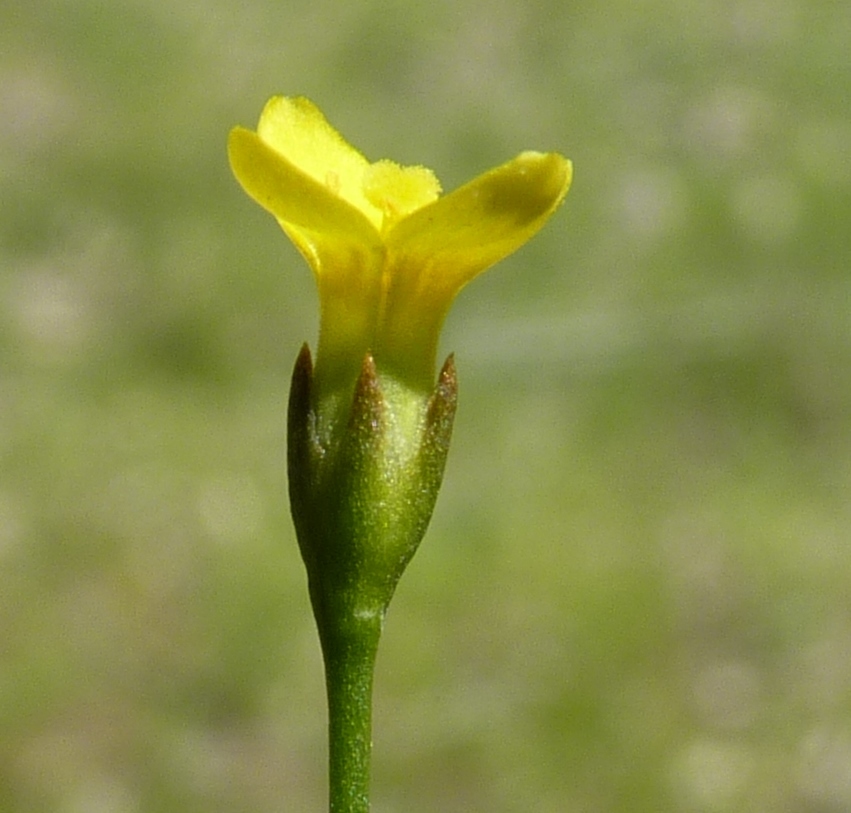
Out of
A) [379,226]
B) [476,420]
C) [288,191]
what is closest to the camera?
[288,191]

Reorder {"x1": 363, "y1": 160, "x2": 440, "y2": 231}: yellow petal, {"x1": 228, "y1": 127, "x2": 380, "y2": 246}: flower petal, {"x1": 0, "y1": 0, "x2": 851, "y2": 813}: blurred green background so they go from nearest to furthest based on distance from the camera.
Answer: {"x1": 228, "y1": 127, "x2": 380, "y2": 246}: flower petal < {"x1": 363, "y1": 160, "x2": 440, "y2": 231}: yellow petal < {"x1": 0, "y1": 0, "x2": 851, "y2": 813}: blurred green background

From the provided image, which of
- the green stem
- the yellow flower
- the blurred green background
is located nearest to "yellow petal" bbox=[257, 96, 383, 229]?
the yellow flower

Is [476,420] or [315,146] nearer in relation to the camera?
[315,146]

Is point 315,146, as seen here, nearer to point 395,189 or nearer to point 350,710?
point 395,189

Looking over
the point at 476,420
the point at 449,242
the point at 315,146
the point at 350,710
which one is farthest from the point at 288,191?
the point at 476,420

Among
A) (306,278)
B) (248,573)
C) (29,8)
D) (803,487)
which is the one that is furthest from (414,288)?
(29,8)

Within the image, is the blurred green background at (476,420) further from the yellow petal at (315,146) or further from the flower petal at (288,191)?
the flower petal at (288,191)

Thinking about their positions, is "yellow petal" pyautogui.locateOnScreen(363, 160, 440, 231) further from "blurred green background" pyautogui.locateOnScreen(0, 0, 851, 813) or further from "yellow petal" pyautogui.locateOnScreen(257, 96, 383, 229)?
"blurred green background" pyautogui.locateOnScreen(0, 0, 851, 813)
